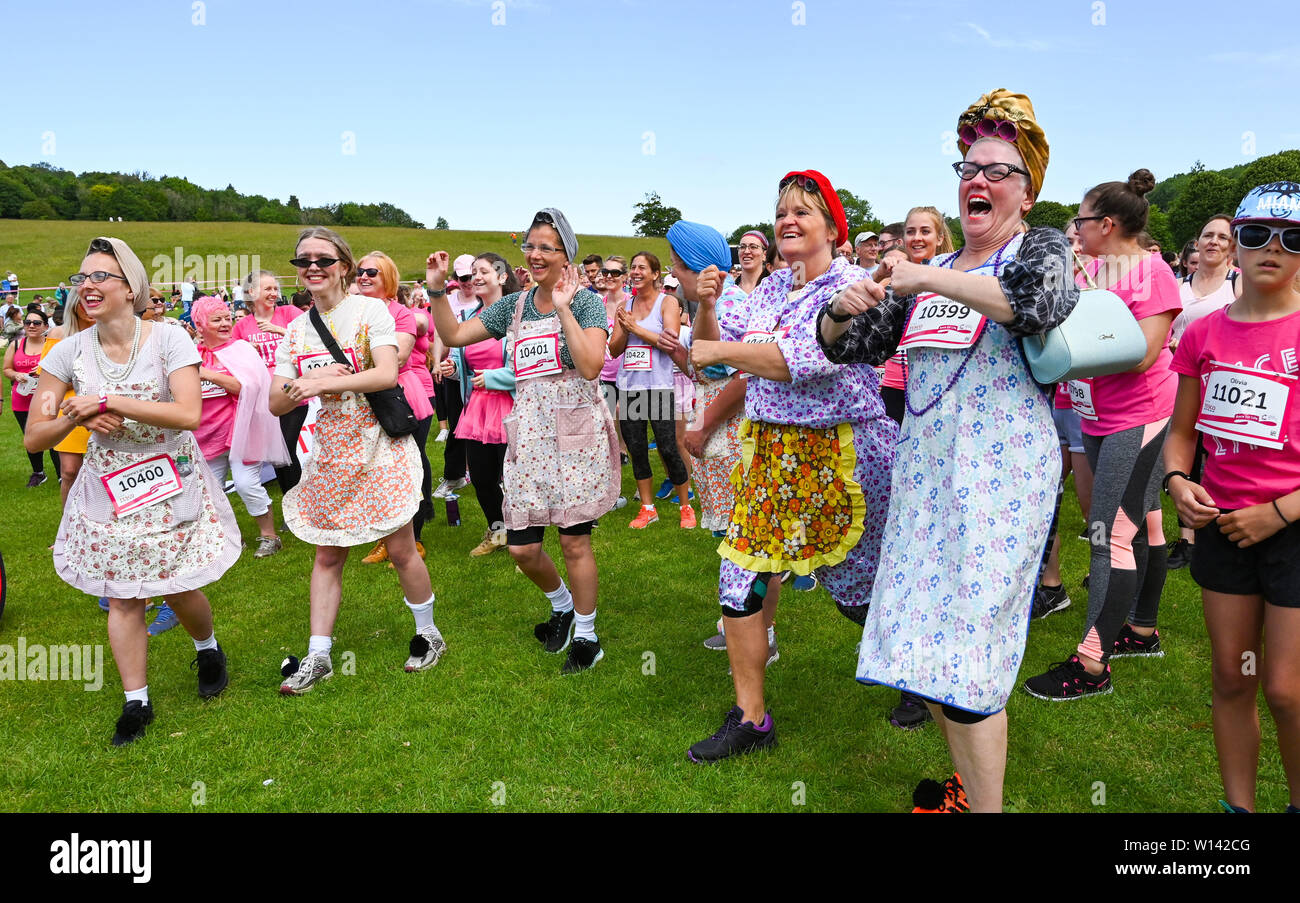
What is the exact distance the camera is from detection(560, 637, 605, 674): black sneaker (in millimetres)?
4406

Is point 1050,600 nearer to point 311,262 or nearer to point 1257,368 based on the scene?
point 1257,368

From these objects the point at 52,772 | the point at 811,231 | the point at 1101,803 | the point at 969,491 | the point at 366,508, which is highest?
the point at 811,231

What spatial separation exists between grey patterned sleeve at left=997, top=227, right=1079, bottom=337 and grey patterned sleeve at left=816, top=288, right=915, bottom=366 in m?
0.53

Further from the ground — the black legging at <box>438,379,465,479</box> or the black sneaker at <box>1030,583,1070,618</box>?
the black legging at <box>438,379,465,479</box>

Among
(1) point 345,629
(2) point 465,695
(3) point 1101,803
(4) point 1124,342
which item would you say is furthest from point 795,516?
(1) point 345,629

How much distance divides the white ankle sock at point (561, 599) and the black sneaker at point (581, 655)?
302mm

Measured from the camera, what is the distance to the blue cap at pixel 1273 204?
2.35 meters

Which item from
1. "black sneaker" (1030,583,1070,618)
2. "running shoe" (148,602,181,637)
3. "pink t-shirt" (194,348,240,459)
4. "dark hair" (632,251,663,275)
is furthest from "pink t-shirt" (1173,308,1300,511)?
"pink t-shirt" (194,348,240,459)

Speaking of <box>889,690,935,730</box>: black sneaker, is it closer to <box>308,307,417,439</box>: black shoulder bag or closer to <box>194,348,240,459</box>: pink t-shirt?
<box>308,307,417,439</box>: black shoulder bag

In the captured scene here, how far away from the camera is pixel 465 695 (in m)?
4.18

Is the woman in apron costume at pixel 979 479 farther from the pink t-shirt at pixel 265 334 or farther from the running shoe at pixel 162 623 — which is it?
the pink t-shirt at pixel 265 334

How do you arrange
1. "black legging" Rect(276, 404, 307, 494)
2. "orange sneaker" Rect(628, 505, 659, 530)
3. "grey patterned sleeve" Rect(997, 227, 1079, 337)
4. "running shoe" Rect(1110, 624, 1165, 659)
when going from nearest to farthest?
"grey patterned sleeve" Rect(997, 227, 1079, 337) < "running shoe" Rect(1110, 624, 1165, 659) < "black legging" Rect(276, 404, 307, 494) < "orange sneaker" Rect(628, 505, 659, 530)
